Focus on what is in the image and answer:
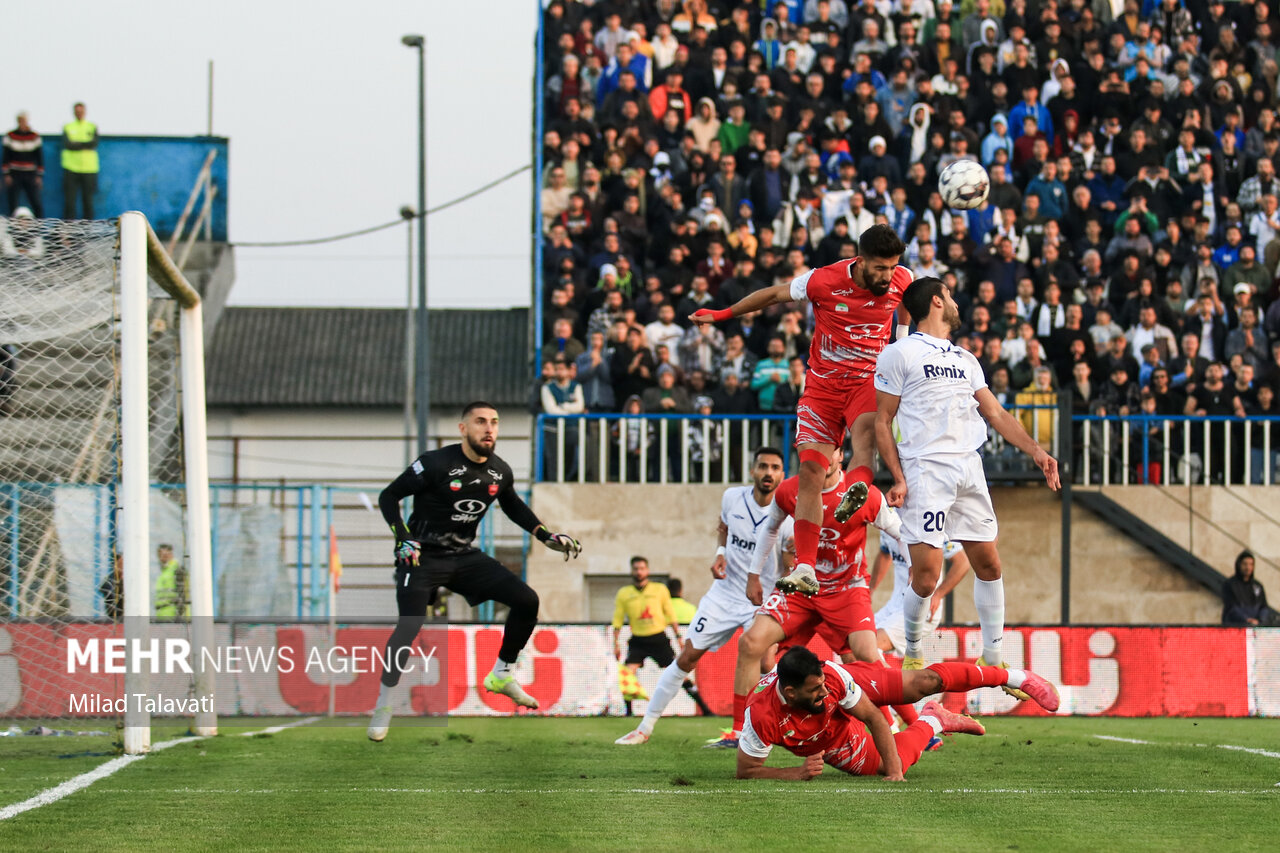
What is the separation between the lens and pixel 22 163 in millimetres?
22828

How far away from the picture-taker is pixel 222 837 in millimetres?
6293

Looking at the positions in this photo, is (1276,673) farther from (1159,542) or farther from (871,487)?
(871,487)

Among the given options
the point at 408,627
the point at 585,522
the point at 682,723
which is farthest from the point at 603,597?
the point at 408,627

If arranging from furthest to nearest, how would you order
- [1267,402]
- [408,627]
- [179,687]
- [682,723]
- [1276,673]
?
[1267,402] < [1276,673] < [682,723] < [179,687] < [408,627]

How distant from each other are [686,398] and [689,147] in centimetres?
401

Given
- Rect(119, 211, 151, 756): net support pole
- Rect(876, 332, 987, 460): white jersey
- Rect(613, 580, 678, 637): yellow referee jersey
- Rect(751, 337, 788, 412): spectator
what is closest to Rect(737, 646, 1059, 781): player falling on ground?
Rect(876, 332, 987, 460): white jersey

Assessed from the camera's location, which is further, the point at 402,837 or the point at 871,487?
the point at 871,487

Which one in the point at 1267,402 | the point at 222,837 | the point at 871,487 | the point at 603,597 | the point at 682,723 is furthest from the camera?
the point at 603,597

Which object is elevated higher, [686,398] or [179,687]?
[686,398]

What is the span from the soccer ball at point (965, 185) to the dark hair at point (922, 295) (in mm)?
1502

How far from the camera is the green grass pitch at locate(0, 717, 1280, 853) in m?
6.18

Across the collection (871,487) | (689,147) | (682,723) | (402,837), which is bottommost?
(682,723)

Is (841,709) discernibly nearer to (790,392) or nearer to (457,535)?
(457,535)

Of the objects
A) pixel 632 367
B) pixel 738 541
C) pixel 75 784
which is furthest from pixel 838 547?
pixel 632 367
